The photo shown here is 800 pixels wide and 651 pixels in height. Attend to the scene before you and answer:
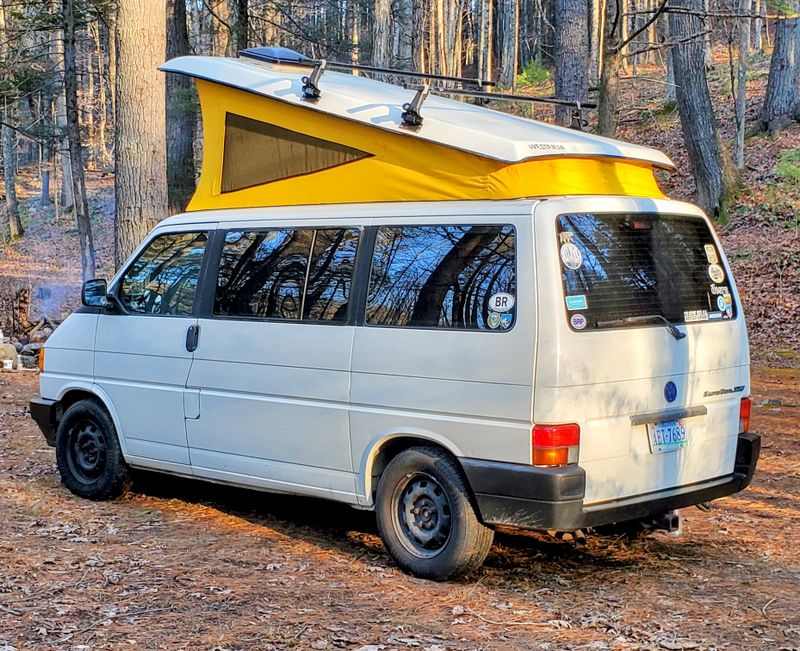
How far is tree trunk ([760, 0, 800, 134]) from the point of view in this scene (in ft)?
67.3

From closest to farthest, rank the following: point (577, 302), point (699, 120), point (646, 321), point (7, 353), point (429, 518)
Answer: point (577, 302) → point (646, 321) → point (429, 518) → point (7, 353) → point (699, 120)

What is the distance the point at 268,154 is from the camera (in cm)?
628

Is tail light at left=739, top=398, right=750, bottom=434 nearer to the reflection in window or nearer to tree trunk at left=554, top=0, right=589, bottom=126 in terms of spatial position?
the reflection in window

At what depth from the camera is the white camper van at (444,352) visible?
488 cm

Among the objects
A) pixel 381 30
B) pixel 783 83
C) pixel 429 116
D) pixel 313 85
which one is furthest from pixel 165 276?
pixel 783 83

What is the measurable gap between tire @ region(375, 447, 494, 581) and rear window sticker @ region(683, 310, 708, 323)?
154cm

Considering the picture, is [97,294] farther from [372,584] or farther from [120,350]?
[372,584]

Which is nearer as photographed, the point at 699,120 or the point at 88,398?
the point at 88,398

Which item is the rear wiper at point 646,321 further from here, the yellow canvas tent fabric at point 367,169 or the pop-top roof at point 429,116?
the pop-top roof at point 429,116

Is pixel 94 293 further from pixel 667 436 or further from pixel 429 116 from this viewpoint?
pixel 667 436

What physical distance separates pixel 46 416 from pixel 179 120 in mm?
11512

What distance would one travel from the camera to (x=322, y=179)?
5.99 m

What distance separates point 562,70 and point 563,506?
841 cm

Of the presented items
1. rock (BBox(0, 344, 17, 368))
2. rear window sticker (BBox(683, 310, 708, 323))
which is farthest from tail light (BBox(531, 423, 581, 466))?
rock (BBox(0, 344, 17, 368))
